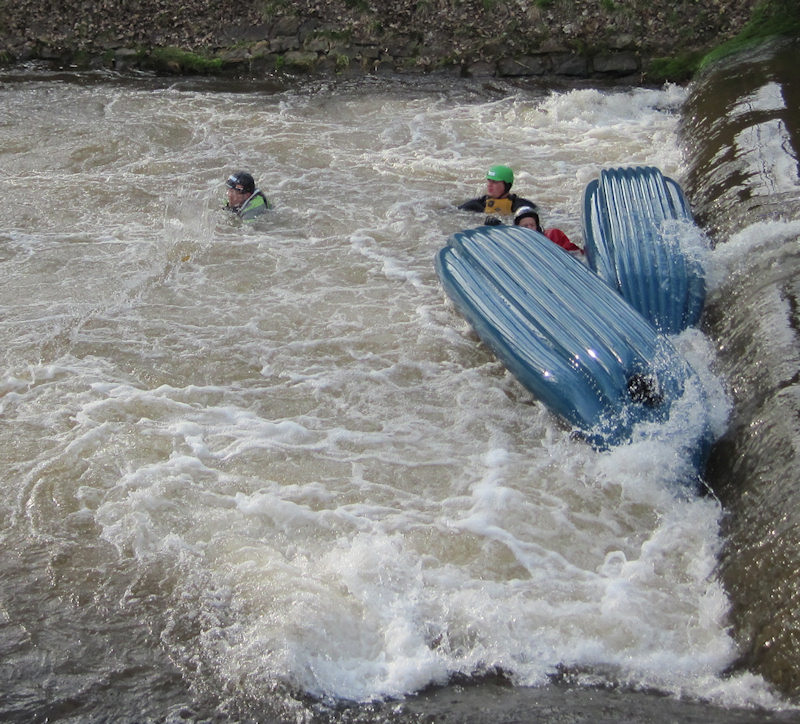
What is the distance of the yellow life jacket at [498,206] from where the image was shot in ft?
23.8

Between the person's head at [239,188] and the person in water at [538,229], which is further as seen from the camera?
the person's head at [239,188]

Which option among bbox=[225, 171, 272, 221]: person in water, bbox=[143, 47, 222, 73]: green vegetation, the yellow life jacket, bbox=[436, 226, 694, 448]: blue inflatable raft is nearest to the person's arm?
bbox=[436, 226, 694, 448]: blue inflatable raft

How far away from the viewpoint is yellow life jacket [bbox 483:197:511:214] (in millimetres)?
7262

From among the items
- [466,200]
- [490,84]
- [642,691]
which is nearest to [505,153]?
[466,200]

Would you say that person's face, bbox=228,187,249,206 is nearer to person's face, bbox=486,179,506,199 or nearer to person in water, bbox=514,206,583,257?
person's face, bbox=486,179,506,199

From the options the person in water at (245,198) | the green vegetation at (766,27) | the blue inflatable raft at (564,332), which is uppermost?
the green vegetation at (766,27)

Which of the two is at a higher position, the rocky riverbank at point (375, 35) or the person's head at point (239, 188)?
the rocky riverbank at point (375, 35)

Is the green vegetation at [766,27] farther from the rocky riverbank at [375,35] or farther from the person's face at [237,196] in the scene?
the person's face at [237,196]

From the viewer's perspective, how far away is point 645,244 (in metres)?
6.06

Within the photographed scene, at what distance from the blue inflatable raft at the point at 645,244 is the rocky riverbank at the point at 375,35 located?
4768 mm

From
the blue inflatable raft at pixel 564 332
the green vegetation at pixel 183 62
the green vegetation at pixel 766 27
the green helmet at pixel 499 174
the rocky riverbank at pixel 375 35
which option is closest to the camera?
the blue inflatable raft at pixel 564 332

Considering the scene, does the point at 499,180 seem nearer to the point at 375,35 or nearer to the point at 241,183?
the point at 241,183

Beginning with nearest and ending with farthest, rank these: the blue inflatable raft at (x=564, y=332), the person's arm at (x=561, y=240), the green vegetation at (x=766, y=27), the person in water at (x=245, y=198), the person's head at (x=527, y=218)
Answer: the blue inflatable raft at (x=564, y=332) → the person's arm at (x=561, y=240) → the person's head at (x=527, y=218) → the person in water at (x=245, y=198) → the green vegetation at (x=766, y=27)

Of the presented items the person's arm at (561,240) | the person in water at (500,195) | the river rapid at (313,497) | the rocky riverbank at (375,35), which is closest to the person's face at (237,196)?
the river rapid at (313,497)
